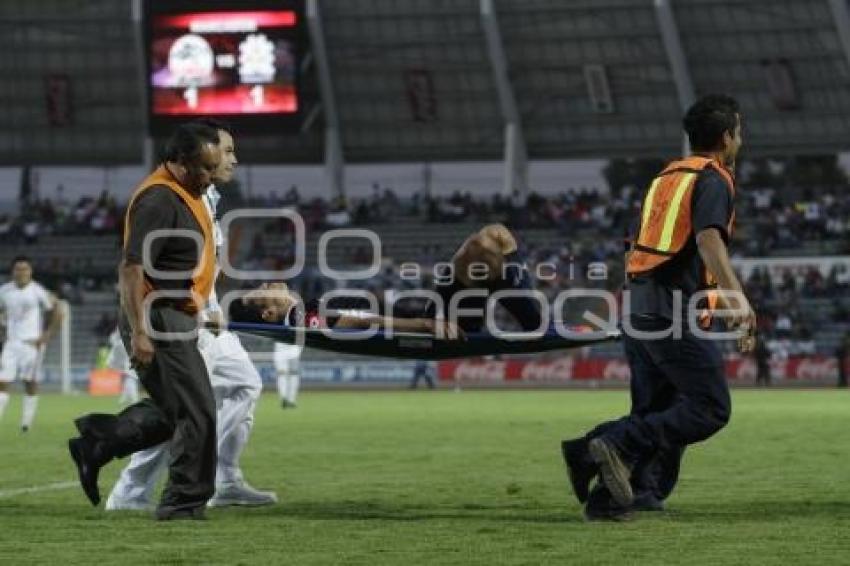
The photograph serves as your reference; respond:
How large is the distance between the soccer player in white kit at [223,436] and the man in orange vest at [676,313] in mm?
2286

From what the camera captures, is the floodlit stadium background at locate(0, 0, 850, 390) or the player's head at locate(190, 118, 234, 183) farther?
the floodlit stadium background at locate(0, 0, 850, 390)

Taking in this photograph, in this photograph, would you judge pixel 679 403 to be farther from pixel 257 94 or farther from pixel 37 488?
pixel 257 94

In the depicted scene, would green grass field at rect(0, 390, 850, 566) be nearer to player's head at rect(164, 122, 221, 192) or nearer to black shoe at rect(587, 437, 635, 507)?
black shoe at rect(587, 437, 635, 507)

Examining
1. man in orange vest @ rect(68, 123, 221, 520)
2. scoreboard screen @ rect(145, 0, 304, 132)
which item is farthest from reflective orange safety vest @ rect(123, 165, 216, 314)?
scoreboard screen @ rect(145, 0, 304, 132)

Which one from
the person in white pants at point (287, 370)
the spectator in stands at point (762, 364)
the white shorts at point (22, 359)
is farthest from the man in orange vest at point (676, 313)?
the spectator in stands at point (762, 364)

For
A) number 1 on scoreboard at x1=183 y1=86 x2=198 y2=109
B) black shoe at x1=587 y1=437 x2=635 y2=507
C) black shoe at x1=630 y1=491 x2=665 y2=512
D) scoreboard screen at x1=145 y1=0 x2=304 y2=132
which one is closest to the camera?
black shoe at x1=587 y1=437 x2=635 y2=507

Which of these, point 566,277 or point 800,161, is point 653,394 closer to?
point 566,277

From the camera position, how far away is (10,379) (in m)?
24.2

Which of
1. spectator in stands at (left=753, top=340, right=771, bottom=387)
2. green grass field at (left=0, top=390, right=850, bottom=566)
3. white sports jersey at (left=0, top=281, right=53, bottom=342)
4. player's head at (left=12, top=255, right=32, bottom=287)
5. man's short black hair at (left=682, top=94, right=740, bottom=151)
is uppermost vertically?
man's short black hair at (left=682, top=94, right=740, bottom=151)

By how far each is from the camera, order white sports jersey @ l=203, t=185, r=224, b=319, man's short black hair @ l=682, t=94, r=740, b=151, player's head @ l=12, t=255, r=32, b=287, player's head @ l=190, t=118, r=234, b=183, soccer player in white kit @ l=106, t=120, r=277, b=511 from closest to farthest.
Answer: man's short black hair @ l=682, t=94, r=740, b=151 → player's head @ l=190, t=118, r=234, b=183 → white sports jersey @ l=203, t=185, r=224, b=319 → soccer player in white kit @ l=106, t=120, r=277, b=511 → player's head @ l=12, t=255, r=32, b=287

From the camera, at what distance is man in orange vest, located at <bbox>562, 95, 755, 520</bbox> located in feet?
32.7

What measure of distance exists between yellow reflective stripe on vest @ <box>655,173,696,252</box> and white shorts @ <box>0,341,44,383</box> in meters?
16.0

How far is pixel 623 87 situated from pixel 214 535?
169ft

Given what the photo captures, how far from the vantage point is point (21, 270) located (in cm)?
2391
